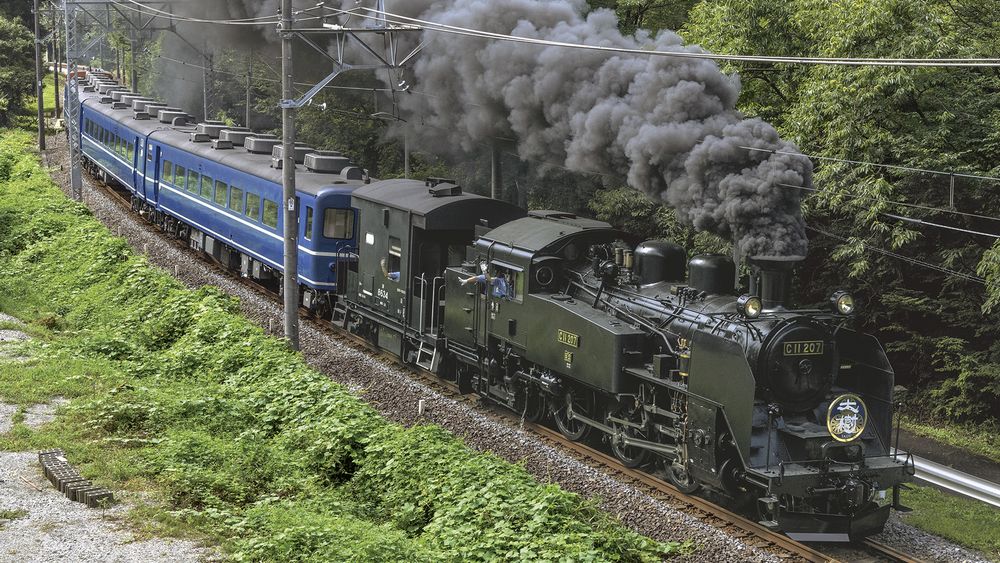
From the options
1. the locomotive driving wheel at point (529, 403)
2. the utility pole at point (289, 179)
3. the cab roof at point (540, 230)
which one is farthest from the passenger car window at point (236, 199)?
the locomotive driving wheel at point (529, 403)

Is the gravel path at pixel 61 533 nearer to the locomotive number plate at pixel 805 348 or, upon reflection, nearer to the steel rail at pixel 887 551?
the locomotive number plate at pixel 805 348

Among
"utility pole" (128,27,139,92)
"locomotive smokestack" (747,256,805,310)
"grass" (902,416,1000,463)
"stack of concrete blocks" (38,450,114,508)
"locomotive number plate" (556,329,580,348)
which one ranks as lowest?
"grass" (902,416,1000,463)

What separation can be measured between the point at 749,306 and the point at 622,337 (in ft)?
6.85

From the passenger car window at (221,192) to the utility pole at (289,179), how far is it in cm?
814

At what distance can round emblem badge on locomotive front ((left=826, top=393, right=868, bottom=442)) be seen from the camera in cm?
1130

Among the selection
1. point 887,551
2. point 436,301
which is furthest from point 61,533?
point 887,551

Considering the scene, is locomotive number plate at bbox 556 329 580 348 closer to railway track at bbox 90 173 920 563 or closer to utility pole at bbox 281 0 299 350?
railway track at bbox 90 173 920 563

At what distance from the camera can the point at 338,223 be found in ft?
67.5

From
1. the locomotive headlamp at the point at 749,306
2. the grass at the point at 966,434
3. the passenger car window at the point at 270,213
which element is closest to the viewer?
the locomotive headlamp at the point at 749,306

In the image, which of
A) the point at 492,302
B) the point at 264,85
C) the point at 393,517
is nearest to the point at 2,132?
the point at 264,85

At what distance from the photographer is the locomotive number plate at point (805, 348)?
11211 mm

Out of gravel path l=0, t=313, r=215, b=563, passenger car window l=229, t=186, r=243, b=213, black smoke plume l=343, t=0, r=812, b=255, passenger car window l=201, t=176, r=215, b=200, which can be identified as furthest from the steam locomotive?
gravel path l=0, t=313, r=215, b=563

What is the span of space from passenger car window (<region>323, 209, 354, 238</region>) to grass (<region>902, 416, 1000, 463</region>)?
37.2ft

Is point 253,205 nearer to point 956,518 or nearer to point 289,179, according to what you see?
point 289,179
